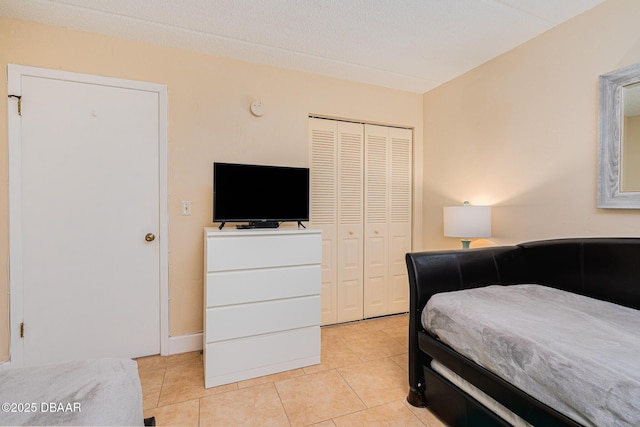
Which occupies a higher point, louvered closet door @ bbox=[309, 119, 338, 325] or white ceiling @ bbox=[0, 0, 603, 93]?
white ceiling @ bbox=[0, 0, 603, 93]

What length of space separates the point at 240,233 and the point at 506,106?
227cm

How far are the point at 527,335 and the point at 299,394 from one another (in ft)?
4.29

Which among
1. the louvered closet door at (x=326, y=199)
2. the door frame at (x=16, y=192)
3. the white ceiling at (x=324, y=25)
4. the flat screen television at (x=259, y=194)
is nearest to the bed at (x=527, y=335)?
the flat screen television at (x=259, y=194)

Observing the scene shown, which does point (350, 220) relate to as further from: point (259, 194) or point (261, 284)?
point (261, 284)

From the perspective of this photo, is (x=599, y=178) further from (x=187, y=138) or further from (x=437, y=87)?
(x=187, y=138)

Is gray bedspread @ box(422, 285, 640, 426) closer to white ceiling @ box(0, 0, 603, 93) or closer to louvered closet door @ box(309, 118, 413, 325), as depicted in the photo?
louvered closet door @ box(309, 118, 413, 325)

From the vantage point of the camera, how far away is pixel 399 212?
122 inches

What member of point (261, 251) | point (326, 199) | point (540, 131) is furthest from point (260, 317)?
point (540, 131)

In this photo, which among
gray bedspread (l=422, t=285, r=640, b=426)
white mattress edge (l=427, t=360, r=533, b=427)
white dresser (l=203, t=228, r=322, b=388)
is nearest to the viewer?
gray bedspread (l=422, t=285, r=640, b=426)

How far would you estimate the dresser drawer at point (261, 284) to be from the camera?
1.87 metres

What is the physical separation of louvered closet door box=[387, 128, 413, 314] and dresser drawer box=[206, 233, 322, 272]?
1278 mm

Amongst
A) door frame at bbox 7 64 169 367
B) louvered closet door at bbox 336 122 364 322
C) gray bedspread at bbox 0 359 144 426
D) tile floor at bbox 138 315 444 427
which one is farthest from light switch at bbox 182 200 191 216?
gray bedspread at bbox 0 359 144 426

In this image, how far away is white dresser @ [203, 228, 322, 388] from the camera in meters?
1.86

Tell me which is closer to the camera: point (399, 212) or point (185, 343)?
point (185, 343)
